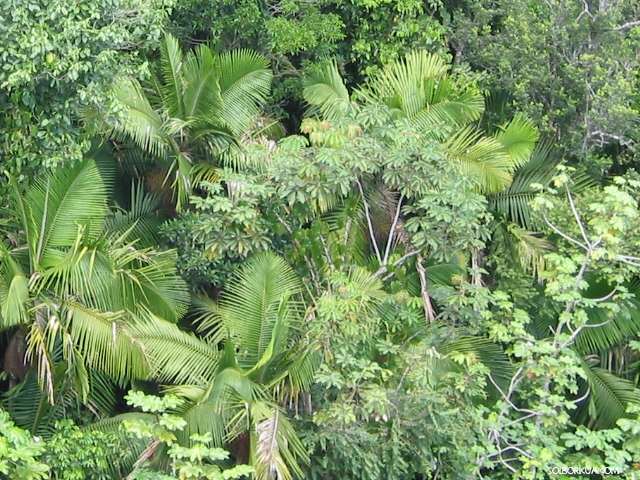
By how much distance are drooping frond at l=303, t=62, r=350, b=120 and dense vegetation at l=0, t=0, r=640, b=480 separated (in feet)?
0.11

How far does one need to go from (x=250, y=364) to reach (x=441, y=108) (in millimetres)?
3920

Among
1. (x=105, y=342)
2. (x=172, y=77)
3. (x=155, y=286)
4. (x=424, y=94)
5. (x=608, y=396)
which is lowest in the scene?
(x=608, y=396)

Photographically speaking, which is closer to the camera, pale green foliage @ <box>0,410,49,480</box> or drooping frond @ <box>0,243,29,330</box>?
pale green foliage @ <box>0,410,49,480</box>

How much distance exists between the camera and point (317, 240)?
1005 cm

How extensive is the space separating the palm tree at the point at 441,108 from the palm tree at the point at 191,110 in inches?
36.7

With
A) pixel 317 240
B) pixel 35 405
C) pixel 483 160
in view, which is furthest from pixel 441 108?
pixel 35 405

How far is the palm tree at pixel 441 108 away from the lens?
11141 millimetres

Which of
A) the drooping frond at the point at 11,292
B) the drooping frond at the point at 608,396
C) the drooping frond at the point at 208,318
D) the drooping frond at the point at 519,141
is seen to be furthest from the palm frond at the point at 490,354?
the drooping frond at the point at 11,292

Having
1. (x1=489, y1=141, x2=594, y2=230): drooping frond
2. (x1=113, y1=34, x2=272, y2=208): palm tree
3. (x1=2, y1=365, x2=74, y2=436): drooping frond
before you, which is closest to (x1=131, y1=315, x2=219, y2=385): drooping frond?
(x1=2, y1=365, x2=74, y2=436): drooping frond

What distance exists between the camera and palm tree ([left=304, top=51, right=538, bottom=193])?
11141 millimetres

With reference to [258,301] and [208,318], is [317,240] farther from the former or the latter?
[208,318]

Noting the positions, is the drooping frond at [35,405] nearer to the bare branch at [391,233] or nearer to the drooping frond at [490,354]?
the bare branch at [391,233]

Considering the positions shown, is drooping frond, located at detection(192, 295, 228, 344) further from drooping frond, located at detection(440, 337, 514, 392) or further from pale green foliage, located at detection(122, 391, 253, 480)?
drooping frond, located at detection(440, 337, 514, 392)

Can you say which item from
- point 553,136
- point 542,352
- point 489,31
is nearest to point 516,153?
point 553,136
